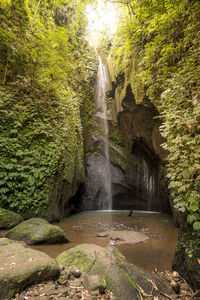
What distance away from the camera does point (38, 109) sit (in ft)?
22.1

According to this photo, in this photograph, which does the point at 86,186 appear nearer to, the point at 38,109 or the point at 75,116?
the point at 75,116

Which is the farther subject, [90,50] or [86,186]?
[90,50]

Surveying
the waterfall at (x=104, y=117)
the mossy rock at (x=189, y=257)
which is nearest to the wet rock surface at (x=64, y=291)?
the mossy rock at (x=189, y=257)

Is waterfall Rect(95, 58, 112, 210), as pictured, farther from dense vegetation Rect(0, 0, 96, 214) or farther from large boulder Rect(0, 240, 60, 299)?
large boulder Rect(0, 240, 60, 299)

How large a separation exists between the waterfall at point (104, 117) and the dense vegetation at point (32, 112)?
3526 millimetres

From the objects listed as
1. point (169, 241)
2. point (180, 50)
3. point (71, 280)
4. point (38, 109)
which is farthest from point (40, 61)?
point (169, 241)

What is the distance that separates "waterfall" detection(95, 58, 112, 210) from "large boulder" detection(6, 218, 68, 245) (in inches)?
284

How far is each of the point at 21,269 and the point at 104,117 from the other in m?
11.8

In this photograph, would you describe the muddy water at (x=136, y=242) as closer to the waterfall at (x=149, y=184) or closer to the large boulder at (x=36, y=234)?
the large boulder at (x=36, y=234)

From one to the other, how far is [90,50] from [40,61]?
8298 millimetres

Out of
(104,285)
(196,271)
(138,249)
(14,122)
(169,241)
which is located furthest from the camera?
(14,122)

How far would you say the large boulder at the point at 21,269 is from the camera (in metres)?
1.61

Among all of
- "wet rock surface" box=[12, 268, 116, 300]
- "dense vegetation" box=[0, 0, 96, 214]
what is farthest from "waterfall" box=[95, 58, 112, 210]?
"wet rock surface" box=[12, 268, 116, 300]

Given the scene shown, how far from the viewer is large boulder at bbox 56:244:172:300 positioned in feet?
6.91
